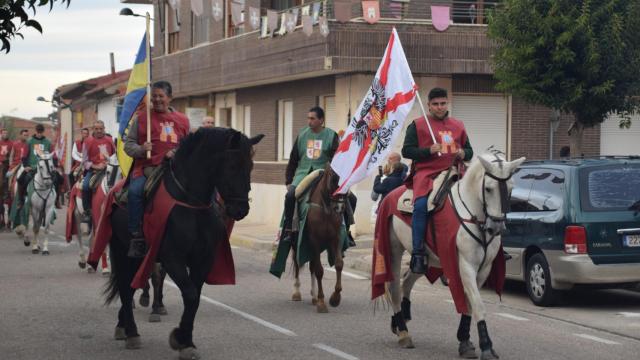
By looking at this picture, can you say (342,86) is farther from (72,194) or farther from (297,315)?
(297,315)

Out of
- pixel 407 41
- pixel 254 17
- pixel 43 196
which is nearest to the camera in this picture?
pixel 43 196

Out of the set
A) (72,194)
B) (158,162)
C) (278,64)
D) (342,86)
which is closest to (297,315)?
(158,162)

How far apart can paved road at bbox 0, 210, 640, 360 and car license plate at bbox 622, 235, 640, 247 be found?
0.83 m

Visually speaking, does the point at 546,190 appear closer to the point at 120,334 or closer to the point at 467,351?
the point at 467,351

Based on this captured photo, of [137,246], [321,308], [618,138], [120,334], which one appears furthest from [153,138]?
[618,138]

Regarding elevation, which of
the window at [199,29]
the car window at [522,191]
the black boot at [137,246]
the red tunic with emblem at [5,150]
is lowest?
the black boot at [137,246]

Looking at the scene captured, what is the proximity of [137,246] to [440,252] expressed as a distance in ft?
9.02

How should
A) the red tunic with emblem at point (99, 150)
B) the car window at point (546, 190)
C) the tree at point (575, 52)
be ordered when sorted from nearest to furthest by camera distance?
the car window at point (546, 190)
the red tunic with emblem at point (99, 150)
the tree at point (575, 52)

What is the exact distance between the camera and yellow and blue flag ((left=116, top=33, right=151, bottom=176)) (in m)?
11.5

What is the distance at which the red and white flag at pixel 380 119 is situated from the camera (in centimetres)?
1175

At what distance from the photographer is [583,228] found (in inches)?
551

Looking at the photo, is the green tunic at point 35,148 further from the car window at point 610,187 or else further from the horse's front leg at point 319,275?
the car window at point 610,187

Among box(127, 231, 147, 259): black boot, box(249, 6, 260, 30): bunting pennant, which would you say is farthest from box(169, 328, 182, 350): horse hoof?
box(249, 6, 260, 30): bunting pennant

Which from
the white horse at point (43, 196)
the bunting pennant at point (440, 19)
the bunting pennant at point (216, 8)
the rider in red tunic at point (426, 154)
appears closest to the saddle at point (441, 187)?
the rider in red tunic at point (426, 154)
